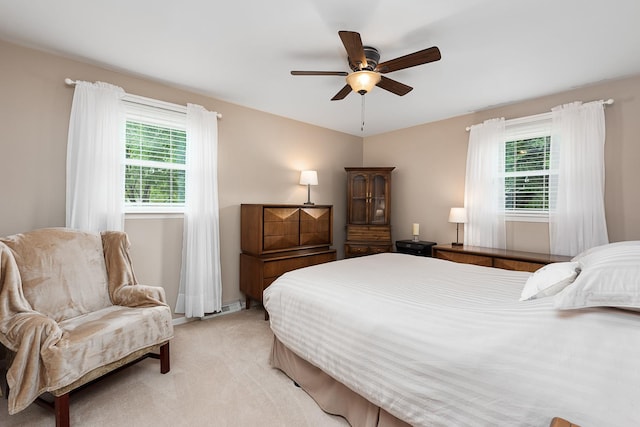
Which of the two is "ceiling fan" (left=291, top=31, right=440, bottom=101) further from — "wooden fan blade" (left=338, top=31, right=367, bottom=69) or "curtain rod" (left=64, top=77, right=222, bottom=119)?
"curtain rod" (left=64, top=77, right=222, bottom=119)

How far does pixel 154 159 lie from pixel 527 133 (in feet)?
14.3

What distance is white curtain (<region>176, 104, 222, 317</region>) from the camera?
10.2 ft

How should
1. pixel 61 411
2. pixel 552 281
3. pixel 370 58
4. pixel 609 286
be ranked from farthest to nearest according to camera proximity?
1. pixel 370 58
2. pixel 61 411
3. pixel 552 281
4. pixel 609 286

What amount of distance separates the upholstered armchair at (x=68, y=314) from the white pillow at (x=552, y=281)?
95.8 inches

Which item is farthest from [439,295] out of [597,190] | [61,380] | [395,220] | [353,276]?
[395,220]

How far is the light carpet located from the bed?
22cm

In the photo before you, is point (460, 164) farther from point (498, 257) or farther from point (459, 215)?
point (498, 257)

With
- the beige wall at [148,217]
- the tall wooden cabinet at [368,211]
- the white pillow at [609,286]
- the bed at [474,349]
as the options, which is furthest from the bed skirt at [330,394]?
the tall wooden cabinet at [368,211]

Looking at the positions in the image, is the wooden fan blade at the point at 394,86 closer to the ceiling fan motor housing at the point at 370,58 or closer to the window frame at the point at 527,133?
the ceiling fan motor housing at the point at 370,58

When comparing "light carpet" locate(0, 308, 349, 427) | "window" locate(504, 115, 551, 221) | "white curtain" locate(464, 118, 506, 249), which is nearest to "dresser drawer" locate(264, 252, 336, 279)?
"light carpet" locate(0, 308, 349, 427)

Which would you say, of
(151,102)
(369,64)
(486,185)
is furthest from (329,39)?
(486,185)

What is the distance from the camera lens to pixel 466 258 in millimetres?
3293

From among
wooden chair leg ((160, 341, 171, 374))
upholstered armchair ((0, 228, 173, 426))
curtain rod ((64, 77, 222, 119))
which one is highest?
curtain rod ((64, 77, 222, 119))

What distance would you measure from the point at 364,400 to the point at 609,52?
10.9 ft
